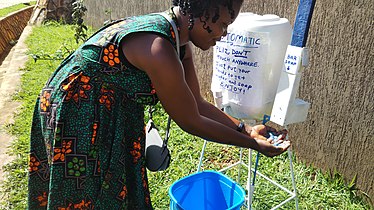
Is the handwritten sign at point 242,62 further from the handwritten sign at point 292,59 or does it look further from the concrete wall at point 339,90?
the concrete wall at point 339,90

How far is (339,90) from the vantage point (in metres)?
2.65

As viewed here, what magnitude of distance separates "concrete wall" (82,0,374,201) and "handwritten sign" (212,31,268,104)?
2.91 feet

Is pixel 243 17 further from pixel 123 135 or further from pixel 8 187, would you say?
pixel 8 187

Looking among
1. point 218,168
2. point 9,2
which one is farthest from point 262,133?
point 9,2

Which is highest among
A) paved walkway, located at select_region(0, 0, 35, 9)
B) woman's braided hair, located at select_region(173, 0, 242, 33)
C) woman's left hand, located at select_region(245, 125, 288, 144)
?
woman's braided hair, located at select_region(173, 0, 242, 33)

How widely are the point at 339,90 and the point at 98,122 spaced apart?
1722 mm

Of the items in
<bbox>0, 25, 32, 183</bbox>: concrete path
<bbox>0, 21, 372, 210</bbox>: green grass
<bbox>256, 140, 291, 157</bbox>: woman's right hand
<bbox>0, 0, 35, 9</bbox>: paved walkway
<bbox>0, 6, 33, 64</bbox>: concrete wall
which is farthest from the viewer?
<bbox>0, 0, 35, 9</bbox>: paved walkway

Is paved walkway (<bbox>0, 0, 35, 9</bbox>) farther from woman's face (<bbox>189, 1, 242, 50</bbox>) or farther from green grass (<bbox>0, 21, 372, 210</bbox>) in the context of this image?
woman's face (<bbox>189, 1, 242, 50</bbox>)

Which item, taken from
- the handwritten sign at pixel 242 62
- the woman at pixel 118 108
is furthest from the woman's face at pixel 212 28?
the handwritten sign at pixel 242 62

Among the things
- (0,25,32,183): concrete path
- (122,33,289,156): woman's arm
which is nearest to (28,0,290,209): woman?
(122,33,289,156): woman's arm

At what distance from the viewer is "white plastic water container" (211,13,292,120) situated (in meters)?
1.89

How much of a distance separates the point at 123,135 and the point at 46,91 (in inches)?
15.8

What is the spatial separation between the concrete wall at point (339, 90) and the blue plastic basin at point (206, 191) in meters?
1.12

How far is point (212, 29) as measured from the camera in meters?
1.51
